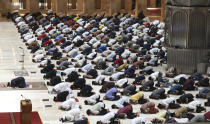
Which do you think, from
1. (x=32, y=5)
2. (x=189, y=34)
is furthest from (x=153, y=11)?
(x=189, y=34)

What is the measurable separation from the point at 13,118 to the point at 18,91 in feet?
17.7

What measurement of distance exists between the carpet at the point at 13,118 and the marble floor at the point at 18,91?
29 cm

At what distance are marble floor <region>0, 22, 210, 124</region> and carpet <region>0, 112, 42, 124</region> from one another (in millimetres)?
292

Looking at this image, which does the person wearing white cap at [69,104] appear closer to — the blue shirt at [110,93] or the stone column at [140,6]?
the blue shirt at [110,93]

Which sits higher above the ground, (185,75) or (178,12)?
(178,12)

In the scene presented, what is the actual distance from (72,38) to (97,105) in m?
19.6

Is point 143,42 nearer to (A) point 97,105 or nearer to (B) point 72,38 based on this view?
(B) point 72,38

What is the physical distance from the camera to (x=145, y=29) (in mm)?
52562

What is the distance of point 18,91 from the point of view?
34.3 m

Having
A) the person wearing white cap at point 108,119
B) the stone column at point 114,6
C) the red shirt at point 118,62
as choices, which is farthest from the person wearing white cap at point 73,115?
the stone column at point 114,6

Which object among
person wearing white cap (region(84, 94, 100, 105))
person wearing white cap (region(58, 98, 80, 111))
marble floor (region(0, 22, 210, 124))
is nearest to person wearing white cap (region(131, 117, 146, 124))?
marble floor (region(0, 22, 210, 124))

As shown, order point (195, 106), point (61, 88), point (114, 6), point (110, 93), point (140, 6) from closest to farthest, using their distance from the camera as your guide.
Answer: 1. point (195, 106)
2. point (110, 93)
3. point (61, 88)
4. point (140, 6)
5. point (114, 6)

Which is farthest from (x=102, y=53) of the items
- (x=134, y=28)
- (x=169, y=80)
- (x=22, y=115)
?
(x=22, y=115)

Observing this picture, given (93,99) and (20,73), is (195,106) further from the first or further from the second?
(20,73)
